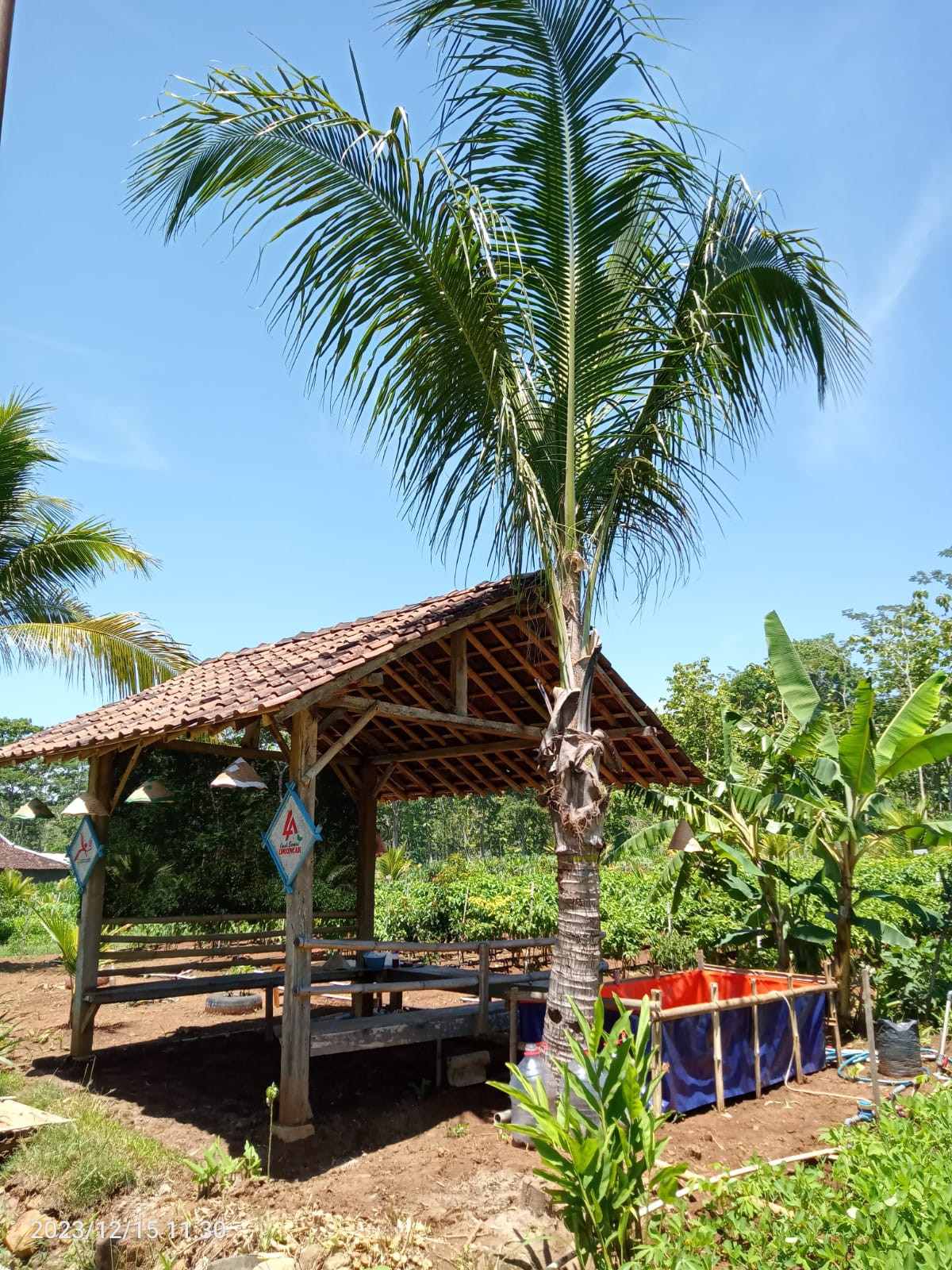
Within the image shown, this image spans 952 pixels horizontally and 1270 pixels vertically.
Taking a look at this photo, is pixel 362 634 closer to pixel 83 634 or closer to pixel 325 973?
pixel 325 973

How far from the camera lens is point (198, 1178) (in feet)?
19.1

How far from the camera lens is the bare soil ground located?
18.9 ft

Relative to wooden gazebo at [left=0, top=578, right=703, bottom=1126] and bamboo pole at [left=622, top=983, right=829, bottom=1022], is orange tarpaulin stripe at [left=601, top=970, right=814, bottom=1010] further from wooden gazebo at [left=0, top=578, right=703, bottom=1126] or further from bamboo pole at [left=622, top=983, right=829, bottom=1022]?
wooden gazebo at [left=0, top=578, right=703, bottom=1126]

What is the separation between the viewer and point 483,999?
360 inches

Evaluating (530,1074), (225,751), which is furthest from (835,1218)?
(225,751)

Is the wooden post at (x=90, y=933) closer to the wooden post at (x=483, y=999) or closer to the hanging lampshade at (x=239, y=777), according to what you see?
the hanging lampshade at (x=239, y=777)

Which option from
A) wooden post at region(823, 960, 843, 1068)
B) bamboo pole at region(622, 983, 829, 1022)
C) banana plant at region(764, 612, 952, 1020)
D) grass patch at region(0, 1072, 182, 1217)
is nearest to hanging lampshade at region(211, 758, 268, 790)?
grass patch at region(0, 1072, 182, 1217)

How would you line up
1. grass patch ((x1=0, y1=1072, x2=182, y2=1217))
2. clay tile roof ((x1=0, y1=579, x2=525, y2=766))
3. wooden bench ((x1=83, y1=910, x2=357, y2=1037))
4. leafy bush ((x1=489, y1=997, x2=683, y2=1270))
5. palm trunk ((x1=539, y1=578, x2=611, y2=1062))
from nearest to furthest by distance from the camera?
leafy bush ((x1=489, y1=997, x2=683, y2=1270)) → grass patch ((x1=0, y1=1072, x2=182, y2=1217)) → palm trunk ((x1=539, y1=578, x2=611, y2=1062)) → clay tile roof ((x1=0, y1=579, x2=525, y2=766)) → wooden bench ((x1=83, y1=910, x2=357, y2=1037))

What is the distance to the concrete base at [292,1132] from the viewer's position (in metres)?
6.79

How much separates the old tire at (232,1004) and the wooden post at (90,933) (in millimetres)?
3109

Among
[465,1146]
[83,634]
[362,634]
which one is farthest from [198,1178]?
[83,634]

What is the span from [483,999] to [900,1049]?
4.17 metres

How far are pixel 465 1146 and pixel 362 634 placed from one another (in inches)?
169

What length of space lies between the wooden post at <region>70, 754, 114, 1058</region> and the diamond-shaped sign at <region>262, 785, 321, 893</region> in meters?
3.04
